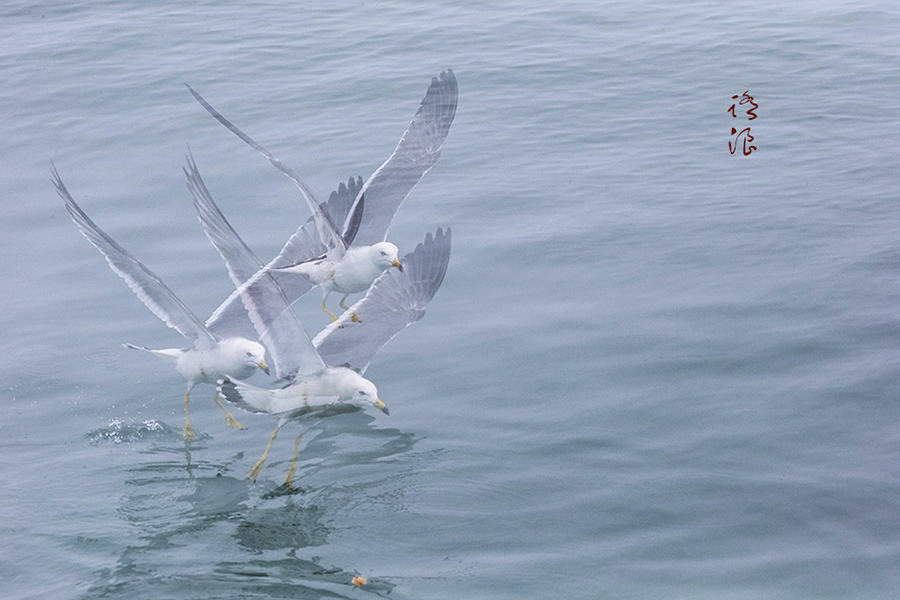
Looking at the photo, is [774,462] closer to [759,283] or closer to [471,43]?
[759,283]

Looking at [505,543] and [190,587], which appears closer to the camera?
[190,587]

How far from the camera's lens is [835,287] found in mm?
11727

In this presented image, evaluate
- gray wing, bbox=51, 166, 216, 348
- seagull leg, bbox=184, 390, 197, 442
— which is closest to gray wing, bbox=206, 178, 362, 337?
gray wing, bbox=51, 166, 216, 348

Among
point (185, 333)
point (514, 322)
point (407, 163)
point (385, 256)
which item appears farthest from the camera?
point (514, 322)

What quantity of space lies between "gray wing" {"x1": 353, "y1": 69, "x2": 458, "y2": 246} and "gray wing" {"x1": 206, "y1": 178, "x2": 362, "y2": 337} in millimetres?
239

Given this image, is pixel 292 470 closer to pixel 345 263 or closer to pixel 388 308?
pixel 345 263

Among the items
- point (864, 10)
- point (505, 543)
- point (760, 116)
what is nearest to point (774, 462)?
point (505, 543)

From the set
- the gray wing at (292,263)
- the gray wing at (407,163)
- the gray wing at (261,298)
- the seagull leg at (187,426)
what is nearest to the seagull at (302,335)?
the gray wing at (261,298)

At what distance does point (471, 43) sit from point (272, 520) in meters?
12.3

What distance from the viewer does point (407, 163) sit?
1090cm

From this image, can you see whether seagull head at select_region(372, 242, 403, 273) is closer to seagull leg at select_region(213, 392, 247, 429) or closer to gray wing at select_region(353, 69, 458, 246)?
gray wing at select_region(353, 69, 458, 246)

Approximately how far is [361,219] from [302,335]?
5.92ft

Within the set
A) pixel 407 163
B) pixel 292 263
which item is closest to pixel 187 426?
pixel 292 263

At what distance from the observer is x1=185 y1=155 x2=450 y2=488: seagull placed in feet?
28.0
